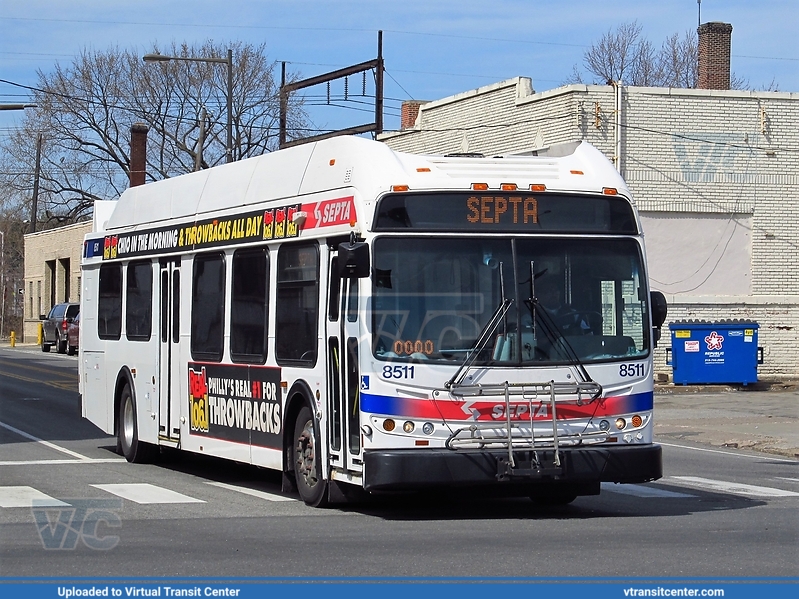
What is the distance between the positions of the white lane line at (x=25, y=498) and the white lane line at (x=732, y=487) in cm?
640

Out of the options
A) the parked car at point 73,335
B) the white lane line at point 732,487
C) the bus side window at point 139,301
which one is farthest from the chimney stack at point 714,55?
the parked car at point 73,335

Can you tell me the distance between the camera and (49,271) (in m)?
73.0

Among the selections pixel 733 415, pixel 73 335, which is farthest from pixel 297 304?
pixel 73 335

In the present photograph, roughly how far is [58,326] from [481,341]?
4588 cm

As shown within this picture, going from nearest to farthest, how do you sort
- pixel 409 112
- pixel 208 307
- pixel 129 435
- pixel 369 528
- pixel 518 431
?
pixel 369 528, pixel 518 431, pixel 208 307, pixel 129 435, pixel 409 112

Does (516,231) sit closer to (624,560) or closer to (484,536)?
(484,536)

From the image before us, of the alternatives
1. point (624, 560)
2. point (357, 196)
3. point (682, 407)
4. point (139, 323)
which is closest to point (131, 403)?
point (139, 323)

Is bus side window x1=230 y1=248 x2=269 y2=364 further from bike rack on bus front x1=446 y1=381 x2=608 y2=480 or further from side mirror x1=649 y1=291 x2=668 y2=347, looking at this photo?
Answer: side mirror x1=649 y1=291 x2=668 y2=347

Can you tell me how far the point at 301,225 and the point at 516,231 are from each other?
2.09m

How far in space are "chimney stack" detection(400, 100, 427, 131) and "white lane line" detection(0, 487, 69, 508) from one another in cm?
2697

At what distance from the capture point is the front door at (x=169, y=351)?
1489cm

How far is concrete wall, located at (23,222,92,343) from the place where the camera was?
67125 millimetres

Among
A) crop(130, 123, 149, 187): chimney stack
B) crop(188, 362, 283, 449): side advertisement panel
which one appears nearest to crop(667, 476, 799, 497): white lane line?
crop(188, 362, 283, 449): side advertisement panel

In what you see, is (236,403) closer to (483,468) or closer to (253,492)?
(253,492)
